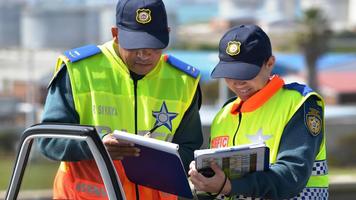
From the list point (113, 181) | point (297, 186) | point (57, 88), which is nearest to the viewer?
point (113, 181)

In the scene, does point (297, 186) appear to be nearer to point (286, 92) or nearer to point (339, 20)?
point (286, 92)

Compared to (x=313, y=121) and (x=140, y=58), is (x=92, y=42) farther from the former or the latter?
(x=313, y=121)

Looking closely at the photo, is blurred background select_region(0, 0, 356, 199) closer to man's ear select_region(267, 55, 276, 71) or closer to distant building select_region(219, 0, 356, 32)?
distant building select_region(219, 0, 356, 32)

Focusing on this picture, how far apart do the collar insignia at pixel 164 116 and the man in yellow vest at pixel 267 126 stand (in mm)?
296

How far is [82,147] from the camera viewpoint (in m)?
3.31

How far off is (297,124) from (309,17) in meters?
43.1

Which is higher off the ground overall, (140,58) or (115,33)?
(115,33)

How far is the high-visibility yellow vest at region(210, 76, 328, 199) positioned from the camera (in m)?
3.16

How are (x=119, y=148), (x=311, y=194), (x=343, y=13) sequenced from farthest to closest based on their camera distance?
1. (x=343, y=13)
2. (x=311, y=194)
3. (x=119, y=148)

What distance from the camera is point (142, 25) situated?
348 centimetres

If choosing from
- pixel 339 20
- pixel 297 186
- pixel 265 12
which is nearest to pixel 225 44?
pixel 297 186

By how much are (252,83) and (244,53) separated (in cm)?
12

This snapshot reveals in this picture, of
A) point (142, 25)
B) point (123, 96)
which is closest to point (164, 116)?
point (123, 96)

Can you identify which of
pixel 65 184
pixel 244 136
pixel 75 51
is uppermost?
pixel 75 51
